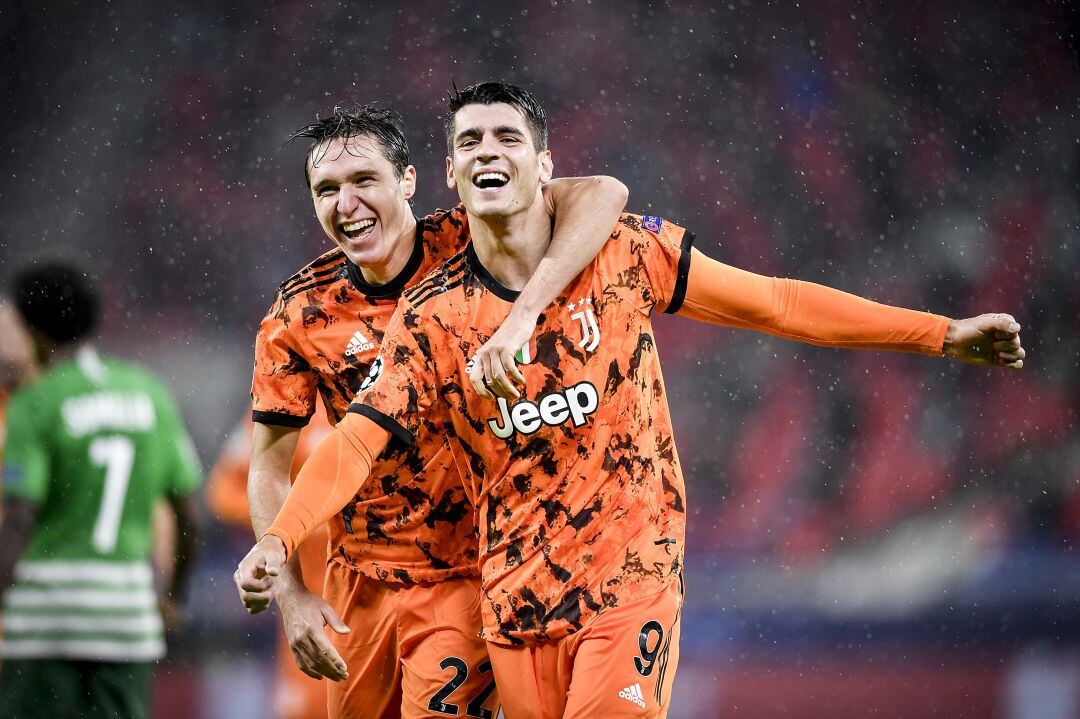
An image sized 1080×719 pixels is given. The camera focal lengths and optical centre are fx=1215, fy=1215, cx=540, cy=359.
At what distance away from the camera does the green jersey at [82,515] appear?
11.5 ft

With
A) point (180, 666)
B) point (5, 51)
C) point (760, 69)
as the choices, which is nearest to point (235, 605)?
point (180, 666)

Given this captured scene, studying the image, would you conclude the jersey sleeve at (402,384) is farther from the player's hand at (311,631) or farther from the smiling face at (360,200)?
the player's hand at (311,631)

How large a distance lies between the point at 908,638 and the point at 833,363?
194 cm

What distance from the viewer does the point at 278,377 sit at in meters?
3.13

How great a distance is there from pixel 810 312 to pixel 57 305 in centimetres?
219

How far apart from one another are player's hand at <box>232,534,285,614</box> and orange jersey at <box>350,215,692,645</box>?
1.30ft

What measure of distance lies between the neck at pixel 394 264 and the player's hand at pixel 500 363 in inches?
26.8

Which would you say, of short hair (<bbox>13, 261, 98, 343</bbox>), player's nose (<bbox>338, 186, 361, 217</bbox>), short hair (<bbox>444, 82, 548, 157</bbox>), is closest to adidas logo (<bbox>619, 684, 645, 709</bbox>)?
short hair (<bbox>444, 82, 548, 157</bbox>)

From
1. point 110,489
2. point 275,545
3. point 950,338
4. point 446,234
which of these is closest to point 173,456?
point 110,489

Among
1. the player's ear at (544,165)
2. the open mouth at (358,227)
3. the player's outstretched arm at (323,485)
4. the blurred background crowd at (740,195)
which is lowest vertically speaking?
the player's outstretched arm at (323,485)

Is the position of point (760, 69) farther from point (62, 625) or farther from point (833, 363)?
point (62, 625)

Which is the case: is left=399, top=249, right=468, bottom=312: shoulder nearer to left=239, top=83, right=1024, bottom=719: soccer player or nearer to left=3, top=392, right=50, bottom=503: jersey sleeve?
left=239, top=83, right=1024, bottom=719: soccer player

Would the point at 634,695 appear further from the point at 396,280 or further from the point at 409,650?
the point at 396,280

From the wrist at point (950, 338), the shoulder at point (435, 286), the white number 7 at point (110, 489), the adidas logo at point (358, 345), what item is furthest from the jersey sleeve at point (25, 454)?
the wrist at point (950, 338)
